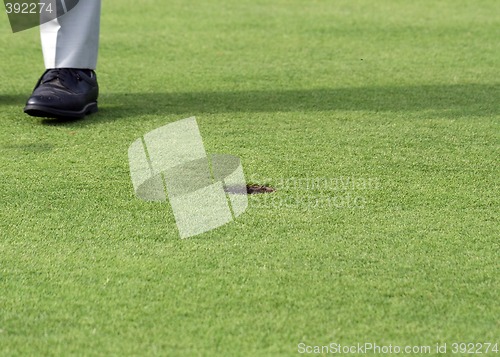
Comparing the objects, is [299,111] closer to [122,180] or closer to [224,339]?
[122,180]

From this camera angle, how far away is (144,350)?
5.67 feet

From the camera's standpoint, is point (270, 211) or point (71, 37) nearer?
point (270, 211)

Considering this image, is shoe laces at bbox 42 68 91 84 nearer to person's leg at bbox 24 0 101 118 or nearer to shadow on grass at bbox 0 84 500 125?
person's leg at bbox 24 0 101 118

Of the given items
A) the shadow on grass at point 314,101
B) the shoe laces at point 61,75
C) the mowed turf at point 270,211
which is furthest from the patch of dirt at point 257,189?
the shoe laces at point 61,75

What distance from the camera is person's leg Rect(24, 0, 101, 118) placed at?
3.46 metres

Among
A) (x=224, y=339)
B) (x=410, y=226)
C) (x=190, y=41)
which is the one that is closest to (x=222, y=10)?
(x=190, y=41)

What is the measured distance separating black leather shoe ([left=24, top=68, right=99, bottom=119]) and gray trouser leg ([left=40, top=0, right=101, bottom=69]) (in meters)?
0.04

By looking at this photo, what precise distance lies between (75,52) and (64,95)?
23cm

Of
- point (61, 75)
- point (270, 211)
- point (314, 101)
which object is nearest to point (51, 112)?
point (61, 75)

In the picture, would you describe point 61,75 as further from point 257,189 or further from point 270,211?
point 270,211

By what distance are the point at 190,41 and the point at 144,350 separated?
131 inches

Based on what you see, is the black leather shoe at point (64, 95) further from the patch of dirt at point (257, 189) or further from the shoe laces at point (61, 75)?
the patch of dirt at point (257, 189)

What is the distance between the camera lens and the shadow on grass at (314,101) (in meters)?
3.54

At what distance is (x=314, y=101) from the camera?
3680mm
